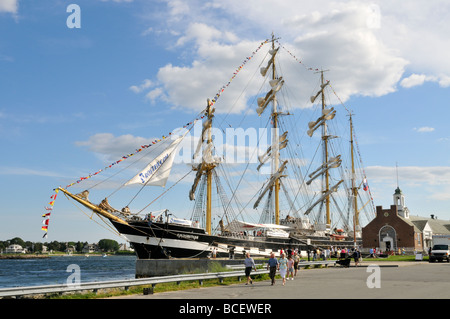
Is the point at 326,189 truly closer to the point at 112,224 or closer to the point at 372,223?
the point at 372,223

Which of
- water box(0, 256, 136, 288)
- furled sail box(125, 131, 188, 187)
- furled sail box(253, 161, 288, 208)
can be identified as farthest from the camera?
furled sail box(253, 161, 288, 208)

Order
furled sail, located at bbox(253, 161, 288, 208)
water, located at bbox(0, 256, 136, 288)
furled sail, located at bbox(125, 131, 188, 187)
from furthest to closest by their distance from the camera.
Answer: furled sail, located at bbox(253, 161, 288, 208)
water, located at bbox(0, 256, 136, 288)
furled sail, located at bbox(125, 131, 188, 187)

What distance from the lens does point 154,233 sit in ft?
122

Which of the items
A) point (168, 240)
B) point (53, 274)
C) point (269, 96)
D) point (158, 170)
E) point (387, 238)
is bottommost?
point (53, 274)

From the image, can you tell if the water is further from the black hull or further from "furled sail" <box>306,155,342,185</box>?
"furled sail" <box>306,155,342,185</box>

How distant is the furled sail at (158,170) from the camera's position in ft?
113

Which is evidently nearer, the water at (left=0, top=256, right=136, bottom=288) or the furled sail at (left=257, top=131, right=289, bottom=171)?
the water at (left=0, top=256, right=136, bottom=288)

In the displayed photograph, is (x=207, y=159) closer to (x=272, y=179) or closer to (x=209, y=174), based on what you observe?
(x=209, y=174)

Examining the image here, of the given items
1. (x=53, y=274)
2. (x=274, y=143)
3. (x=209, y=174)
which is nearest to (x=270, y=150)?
(x=274, y=143)

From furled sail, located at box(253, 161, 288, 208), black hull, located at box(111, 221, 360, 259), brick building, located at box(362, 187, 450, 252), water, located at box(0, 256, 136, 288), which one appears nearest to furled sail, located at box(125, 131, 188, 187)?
black hull, located at box(111, 221, 360, 259)

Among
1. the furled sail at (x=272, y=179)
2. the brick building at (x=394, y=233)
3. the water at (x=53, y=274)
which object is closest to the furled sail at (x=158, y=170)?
the water at (x=53, y=274)

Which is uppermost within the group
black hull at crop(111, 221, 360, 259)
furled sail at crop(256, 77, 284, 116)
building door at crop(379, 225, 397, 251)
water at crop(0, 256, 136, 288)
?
furled sail at crop(256, 77, 284, 116)

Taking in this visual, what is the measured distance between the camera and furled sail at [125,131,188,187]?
34438mm

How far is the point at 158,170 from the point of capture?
36031 mm
